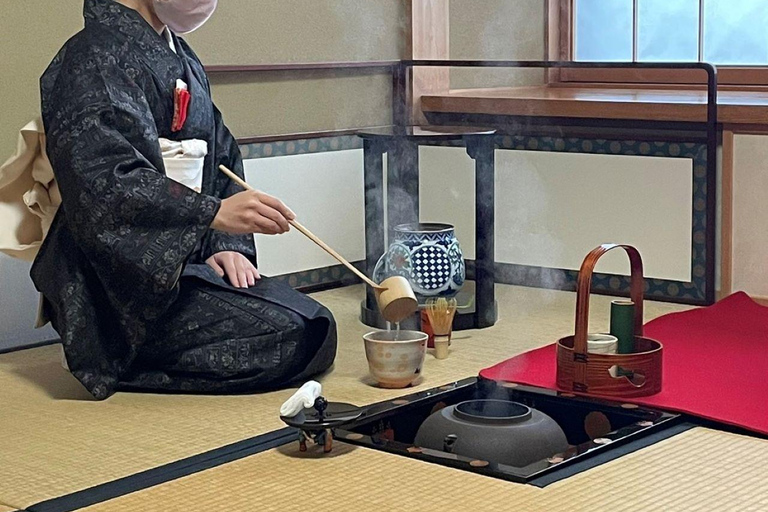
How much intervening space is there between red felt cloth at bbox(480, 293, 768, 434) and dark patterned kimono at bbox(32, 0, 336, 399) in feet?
1.79

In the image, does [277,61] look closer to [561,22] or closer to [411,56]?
[411,56]

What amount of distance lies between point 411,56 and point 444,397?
79.9 inches

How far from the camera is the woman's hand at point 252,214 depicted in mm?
2865

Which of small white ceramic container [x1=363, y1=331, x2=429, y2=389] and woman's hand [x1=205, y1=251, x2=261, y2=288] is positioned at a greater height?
woman's hand [x1=205, y1=251, x2=261, y2=288]

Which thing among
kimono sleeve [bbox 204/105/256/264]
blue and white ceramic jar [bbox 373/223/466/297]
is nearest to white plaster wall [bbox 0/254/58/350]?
kimono sleeve [bbox 204/105/256/264]

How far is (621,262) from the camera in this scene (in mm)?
4266

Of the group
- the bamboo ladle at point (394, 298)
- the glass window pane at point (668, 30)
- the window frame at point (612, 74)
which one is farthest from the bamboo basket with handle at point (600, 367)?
the glass window pane at point (668, 30)

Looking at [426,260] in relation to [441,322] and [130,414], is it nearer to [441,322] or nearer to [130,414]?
[441,322]

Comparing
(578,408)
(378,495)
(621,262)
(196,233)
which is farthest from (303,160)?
(378,495)

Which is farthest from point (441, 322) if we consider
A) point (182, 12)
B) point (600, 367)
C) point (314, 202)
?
point (314, 202)

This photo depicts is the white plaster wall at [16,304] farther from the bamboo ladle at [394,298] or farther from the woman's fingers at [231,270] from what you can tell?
the bamboo ladle at [394,298]

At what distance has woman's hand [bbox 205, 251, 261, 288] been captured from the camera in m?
3.21

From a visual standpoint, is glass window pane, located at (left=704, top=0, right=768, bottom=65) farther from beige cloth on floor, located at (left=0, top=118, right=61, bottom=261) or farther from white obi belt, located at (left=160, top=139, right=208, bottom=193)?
beige cloth on floor, located at (left=0, top=118, right=61, bottom=261)

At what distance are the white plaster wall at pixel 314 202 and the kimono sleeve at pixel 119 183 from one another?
3.81 ft
